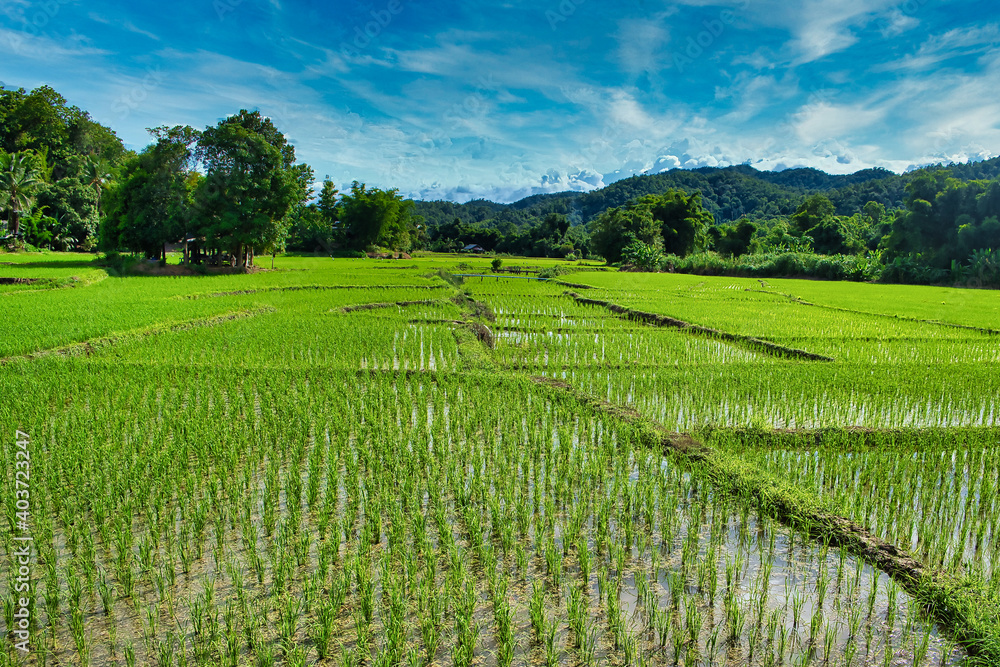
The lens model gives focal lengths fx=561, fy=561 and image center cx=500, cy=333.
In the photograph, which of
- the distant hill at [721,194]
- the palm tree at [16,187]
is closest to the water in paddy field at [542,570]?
the palm tree at [16,187]

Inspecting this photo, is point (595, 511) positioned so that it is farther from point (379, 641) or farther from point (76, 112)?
point (76, 112)

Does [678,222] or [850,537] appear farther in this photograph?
[678,222]

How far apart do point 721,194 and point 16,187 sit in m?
90.1

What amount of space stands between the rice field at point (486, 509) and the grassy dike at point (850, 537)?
2 centimetres

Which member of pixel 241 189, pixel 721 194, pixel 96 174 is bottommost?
pixel 241 189

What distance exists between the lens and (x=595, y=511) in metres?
3.45

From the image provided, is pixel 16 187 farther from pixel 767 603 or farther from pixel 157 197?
pixel 767 603

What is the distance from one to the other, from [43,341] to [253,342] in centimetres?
262

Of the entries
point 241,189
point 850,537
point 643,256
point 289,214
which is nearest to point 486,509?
point 850,537

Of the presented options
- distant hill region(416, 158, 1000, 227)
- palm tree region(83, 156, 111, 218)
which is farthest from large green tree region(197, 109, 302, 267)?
distant hill region(416, 158, 1000, 227)

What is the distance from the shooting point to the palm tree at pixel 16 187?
26.9 meters

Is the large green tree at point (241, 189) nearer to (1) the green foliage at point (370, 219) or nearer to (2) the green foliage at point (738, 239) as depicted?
(1) the green foliage at point (370, 219)

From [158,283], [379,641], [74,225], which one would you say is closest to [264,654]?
[379,641]

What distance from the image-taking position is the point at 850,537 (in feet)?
9.98
